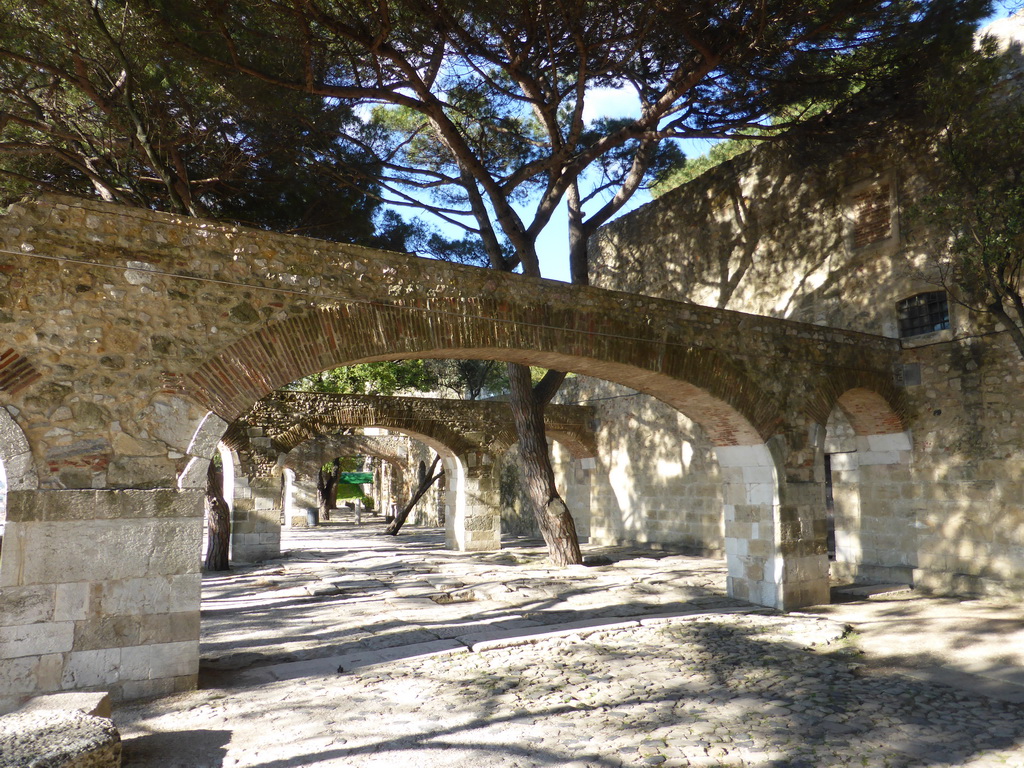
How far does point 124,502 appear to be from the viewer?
4504 mm

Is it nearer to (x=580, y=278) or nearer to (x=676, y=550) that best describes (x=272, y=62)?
(x=580, y=278)

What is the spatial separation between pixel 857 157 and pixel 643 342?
5669 millimetres

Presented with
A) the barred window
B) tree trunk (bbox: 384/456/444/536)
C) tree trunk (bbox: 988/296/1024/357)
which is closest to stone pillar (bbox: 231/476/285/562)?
tree trunk (bbox: 384/456/444/536)

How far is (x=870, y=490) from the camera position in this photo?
954 cm

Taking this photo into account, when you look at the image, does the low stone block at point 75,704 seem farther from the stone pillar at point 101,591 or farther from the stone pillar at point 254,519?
the stone pillar at point 254,519

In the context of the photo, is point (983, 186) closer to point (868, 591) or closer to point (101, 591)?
point (868, 591)

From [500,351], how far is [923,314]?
6333 mm

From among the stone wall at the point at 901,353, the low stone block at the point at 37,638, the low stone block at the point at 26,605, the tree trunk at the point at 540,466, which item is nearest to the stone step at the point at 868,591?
the stone wall at the point at 901,353

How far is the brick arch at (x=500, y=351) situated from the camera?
4.94 m

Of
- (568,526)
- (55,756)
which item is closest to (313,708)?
(55,756)

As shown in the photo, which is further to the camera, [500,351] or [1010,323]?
[1010,323]

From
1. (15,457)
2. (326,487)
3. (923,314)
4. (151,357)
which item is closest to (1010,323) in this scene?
(923,314)

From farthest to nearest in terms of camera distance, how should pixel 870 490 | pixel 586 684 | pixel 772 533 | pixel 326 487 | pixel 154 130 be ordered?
1. pixel 326 487
2. pixel 870 490
3. pixel 154 130
4. pixel 772 533
5. pixel 586 684

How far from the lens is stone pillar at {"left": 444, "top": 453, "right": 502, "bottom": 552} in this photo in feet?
42.9
